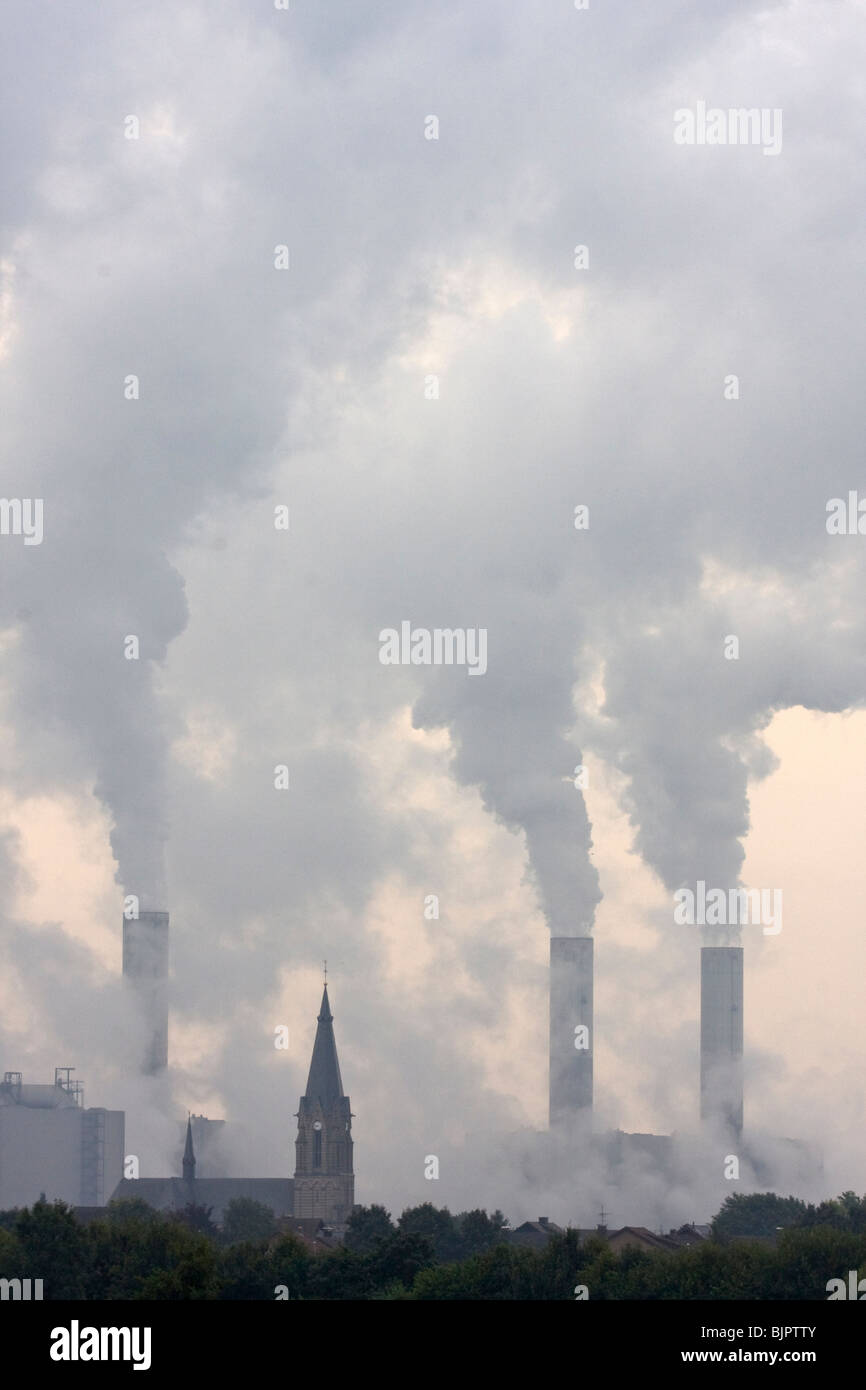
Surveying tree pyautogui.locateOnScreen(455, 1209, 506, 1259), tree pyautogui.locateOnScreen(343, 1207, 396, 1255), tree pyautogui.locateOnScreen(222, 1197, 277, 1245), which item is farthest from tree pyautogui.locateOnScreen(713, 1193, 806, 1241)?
tree pyautogui.locateOnScreen(222, 1197, 277, 1245)

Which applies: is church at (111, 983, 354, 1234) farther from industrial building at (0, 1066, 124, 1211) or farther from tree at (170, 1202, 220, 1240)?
tree at (170, 1202, 220, 1240)

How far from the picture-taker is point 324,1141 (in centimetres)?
18150

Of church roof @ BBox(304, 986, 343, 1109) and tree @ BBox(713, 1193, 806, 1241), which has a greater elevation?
church roof @ BBox(304, 986, 343, 1109)

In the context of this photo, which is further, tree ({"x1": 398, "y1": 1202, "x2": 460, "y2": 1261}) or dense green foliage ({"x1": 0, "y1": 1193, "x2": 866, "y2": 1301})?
tree ({"x1": 398, "y1": 1202, "x2": 460, "y2": 1261})

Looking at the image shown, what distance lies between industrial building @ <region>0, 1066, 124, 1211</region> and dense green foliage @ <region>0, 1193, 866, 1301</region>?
3612 inches

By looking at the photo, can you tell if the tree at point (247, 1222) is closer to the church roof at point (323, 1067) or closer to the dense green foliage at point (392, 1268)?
the church roof at point (323, 1067)

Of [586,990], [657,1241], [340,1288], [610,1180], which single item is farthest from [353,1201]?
[340,1288]

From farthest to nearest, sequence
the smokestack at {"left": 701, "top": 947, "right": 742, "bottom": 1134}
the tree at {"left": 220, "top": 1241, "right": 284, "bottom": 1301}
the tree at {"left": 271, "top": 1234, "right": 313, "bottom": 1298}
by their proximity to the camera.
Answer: the smokestack at {"left": 701, "top": 947, "right": 742, "bottom": 1134}, the tree at {"left": 271, "top": 1234, "right": 313, "bottom": 1298}, the tree at {"left": 220, "top": 1241, "right": 284, "bottom": 1301}

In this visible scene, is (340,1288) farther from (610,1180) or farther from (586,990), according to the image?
(610,1180)

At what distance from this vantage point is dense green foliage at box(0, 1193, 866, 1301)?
7031cm

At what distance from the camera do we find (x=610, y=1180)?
152 m
